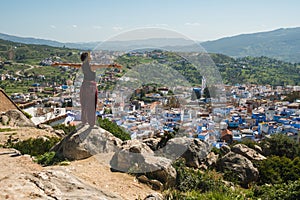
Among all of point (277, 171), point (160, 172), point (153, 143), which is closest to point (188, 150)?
point (153, 143)

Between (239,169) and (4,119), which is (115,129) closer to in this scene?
(239,169)

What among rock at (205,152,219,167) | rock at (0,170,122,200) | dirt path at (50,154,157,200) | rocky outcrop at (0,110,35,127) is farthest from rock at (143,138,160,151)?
rocky outcrop at (0,110,35,127)

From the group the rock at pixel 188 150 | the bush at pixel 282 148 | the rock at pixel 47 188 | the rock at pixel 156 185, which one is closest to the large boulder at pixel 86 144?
the rock at pixel 156 185

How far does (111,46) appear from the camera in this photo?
6555 mm

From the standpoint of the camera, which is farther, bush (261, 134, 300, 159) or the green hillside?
the green hillside

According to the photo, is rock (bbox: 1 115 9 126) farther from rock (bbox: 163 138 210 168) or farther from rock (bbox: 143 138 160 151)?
rock (bbox: 163 138 210 168)

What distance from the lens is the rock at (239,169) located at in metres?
8.27

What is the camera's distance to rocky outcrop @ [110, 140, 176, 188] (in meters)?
6.20

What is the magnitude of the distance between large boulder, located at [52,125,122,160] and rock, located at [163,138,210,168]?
5.02 feet

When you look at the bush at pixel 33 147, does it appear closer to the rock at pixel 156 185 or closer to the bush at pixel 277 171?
the rock at pixel 156 185

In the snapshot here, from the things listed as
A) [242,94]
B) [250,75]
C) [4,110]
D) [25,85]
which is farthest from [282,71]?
[4,110]

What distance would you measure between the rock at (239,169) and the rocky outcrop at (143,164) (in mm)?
2630

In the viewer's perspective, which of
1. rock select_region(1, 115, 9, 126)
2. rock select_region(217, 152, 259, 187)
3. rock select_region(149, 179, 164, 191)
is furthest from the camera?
rock select_region(1, 115, 9, 126)

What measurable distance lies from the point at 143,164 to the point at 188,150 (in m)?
2.70
